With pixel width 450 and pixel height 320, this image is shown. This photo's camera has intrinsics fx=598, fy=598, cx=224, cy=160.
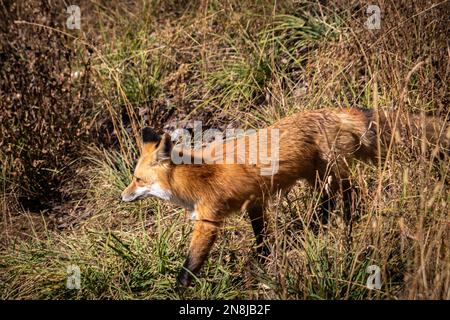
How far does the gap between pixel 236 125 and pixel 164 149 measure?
7.26ft

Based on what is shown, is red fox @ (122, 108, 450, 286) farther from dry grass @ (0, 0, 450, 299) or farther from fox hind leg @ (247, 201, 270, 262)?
dry grass @ (0, 0, 450, 299)

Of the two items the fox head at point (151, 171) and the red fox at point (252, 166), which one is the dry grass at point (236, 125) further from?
the fox head at point (151, 171)

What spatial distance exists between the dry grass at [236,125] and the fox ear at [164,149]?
2.35 ft

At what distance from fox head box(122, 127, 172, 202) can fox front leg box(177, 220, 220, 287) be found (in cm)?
49

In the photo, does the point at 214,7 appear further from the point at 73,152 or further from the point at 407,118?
the point at 407,118

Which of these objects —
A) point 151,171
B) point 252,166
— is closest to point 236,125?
point 252,166

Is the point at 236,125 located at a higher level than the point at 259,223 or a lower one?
higher

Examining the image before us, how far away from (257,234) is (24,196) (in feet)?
9.72

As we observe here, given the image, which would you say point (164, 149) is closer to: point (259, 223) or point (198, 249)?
point (198, 249)

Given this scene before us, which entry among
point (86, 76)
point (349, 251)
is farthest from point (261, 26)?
point (349, 251)

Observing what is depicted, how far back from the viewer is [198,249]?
16.4ft

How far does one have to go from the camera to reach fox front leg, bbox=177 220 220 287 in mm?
4922

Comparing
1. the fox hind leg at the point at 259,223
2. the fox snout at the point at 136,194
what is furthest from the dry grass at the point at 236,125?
the fox snout at the point at 136,194
